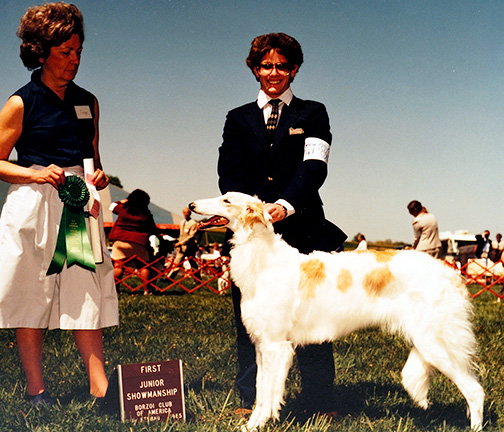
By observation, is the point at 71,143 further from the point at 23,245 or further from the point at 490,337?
the point at 490,337

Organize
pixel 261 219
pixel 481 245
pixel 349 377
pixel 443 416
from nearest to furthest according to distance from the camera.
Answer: pixel 261 219
pixel 443 416
pixel 349 377
pixel 481 245

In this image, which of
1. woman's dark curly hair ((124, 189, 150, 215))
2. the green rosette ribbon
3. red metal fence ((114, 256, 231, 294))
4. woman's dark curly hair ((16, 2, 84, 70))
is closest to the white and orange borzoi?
the green rosette ribbon

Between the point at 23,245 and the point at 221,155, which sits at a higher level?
the point at 221,155

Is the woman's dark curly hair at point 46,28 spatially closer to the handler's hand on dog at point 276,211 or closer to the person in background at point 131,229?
the handler's hand on dog at point 276,211

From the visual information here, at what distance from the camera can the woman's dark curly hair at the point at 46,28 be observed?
2768 mm

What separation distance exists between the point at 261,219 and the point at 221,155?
622 millimetres

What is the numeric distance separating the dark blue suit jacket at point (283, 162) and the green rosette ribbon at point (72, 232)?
82 centimetres

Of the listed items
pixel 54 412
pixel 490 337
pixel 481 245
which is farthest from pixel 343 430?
pixel 481 245

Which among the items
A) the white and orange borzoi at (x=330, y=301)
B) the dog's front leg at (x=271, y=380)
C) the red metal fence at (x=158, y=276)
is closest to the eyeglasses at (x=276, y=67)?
the white and orange borzoi at (x=330, y=301)

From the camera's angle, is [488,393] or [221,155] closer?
[221,155]

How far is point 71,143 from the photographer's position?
116 inches

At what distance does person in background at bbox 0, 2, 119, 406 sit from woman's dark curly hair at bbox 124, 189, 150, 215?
220 inches

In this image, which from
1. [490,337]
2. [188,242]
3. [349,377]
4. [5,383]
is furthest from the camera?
[188,242]

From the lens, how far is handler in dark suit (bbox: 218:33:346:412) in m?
3.03
